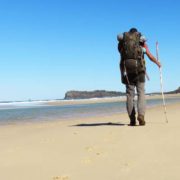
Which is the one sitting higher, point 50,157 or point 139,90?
point 139,90

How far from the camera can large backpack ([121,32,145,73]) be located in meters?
8.52

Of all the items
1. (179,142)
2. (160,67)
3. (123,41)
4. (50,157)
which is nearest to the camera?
(50,157)

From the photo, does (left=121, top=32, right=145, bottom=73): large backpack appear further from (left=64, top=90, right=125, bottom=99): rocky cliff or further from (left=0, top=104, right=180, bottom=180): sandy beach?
(left=64, top=90, right=125, bottom=99): rocky cliff

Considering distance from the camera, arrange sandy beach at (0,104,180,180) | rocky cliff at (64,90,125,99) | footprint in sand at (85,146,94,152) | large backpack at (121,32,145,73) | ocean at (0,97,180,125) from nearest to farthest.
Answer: sandy beach at (0,104,180,180), footprint in sand at (85,146,94,152), large backpack at (121,32,145,73), ocean at (0,97,180,125), rocky cliff at (64,90,125,99)

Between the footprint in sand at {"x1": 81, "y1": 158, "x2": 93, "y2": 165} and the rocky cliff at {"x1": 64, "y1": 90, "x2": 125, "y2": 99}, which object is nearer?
the footprint in sand at {"x1": 81, "y1": 158, "x2": 93, "y2": 165}

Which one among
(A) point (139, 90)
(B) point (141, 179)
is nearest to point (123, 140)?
(B) point (141, 179)

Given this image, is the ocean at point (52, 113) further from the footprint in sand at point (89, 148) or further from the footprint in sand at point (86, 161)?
the footprint in sand at point (86, 161)

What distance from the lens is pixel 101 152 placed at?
16.9 feet

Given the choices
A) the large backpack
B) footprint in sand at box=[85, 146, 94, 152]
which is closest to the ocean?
the large backpack

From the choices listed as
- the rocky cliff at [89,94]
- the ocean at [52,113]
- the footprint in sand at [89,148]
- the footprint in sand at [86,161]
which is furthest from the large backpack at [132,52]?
the rocky cliff at [89,94]

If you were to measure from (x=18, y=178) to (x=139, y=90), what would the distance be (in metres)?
4.95

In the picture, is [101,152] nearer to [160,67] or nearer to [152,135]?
[152,135]

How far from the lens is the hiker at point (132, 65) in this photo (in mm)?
8531

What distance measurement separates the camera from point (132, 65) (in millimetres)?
8539
